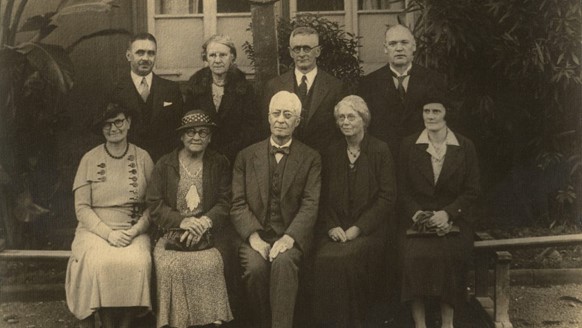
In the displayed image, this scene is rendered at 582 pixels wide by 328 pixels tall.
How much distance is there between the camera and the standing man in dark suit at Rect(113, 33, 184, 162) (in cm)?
405

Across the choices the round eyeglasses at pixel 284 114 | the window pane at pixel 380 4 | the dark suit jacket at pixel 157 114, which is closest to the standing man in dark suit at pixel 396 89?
the window pane at pixel 380 4

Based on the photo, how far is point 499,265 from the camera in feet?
13.2

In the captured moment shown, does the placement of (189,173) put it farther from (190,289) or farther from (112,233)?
(190,289)

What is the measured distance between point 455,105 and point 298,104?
121 cm

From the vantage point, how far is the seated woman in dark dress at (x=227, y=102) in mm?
3998

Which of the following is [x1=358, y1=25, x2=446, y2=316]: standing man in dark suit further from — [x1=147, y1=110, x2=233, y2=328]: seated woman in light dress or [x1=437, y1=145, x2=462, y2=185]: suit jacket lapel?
[x1=147, y1=110, x2=233, y2=328]: seated woman in light dress

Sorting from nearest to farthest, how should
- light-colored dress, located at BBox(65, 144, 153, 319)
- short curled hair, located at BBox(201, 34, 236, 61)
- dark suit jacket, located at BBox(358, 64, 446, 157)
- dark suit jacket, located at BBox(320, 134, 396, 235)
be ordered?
light-colored dress, located at BBox(65, 144, 153, 319), dark suit jacket, located at BBox(320, 134, 396, 235), short curled hair, located at BBox(201, 34, 236, 61), dark suit jacket, located at BBox(358, 64, 446, 157)

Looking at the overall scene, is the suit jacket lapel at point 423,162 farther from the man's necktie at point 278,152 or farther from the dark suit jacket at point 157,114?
the dark suit jacket at point 157,114

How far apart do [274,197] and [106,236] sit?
0.88m

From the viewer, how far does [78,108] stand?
173 inches

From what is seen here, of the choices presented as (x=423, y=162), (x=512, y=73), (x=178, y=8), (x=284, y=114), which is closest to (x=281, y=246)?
(x=284, y=114)

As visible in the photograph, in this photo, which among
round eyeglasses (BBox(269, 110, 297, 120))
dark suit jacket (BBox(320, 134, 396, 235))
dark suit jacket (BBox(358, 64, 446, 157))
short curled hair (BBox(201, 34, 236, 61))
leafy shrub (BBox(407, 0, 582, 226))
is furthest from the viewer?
leafy shrub (BBox(407, 0, 582, 226))

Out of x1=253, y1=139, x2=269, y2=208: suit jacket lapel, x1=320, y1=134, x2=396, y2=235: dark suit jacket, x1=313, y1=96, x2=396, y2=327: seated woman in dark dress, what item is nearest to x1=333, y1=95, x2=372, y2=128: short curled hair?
x1=313, y1=96, x2=396, y2=327: seated woman in dark dress

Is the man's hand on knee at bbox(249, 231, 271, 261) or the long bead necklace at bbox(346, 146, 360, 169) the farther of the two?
the long bead necklace at bbox(346, 146, 360, 169)
